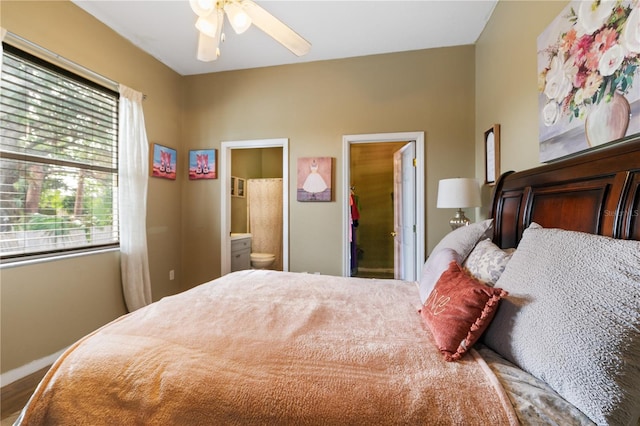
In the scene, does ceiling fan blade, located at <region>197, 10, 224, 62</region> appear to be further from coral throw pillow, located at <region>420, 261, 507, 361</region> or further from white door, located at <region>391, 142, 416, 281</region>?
white door, located at <region>391, 142, 416, 281</region>

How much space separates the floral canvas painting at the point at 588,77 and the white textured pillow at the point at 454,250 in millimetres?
514

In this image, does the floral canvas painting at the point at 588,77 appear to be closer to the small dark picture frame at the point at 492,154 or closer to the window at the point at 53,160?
the small dark picture frame at the point at 492,154

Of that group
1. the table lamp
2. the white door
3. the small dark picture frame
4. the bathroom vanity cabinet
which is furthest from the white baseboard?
the small dark picture frame

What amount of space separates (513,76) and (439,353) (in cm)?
204

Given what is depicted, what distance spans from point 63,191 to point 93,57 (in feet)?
3.99

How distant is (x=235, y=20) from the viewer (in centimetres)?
155

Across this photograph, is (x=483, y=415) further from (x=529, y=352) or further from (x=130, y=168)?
(x=130, y=168)

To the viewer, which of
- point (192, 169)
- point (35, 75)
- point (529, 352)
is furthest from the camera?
point (192, 169)

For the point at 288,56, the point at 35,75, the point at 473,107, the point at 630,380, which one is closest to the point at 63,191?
the point at 35,75

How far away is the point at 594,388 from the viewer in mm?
597

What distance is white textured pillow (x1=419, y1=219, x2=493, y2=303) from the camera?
1326mm

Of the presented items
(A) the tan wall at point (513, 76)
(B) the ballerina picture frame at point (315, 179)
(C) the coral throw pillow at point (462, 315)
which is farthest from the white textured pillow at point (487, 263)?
(B) the ballerina picture frame at point (315, 179)

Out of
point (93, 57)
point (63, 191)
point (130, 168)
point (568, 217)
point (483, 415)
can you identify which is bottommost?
point (483, 415)

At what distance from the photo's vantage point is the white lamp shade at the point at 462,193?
2.17 meters
